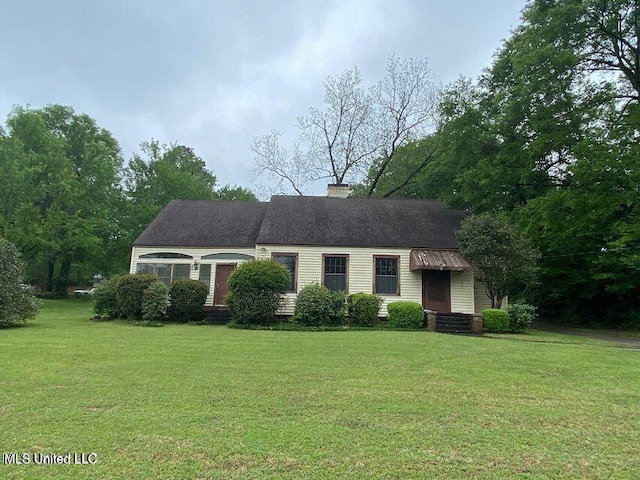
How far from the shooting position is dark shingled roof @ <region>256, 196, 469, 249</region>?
1770 cm

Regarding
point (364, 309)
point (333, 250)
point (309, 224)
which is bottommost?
point (364, 309)

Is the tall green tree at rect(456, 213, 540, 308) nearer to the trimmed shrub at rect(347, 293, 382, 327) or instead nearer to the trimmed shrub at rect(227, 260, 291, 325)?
the trimmed shrub at rect(347, 293, 382, 327)

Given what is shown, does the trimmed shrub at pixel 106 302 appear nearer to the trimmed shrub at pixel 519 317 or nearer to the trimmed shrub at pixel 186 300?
the trimmed shrub at pixel 186 300

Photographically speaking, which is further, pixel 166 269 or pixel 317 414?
pixel 166 269

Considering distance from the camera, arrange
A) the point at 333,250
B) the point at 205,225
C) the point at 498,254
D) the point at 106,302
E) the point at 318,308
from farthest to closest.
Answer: the point at 205,225 < the point at 333,250 < the point at 106,302 < the point at 498,254 < the point at 318,308

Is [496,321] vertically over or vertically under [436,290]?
under

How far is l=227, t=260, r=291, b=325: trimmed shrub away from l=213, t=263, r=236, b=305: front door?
2.89 meters

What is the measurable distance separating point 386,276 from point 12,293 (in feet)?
45.3

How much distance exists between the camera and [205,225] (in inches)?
784

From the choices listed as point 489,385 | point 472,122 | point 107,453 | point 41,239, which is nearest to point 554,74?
point 472,122

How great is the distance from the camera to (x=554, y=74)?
17797 mm

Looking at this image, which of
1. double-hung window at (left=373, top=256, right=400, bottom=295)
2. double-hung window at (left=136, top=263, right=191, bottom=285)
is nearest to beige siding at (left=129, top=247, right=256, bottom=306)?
double-hung window at (left=136, top=263, right=191, bottom=285)

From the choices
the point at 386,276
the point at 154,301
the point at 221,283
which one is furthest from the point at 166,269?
the point at 386,276

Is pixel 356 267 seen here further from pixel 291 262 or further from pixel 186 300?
pixel 186 300
